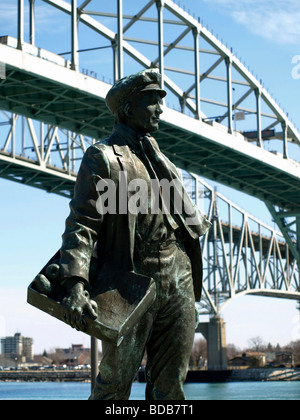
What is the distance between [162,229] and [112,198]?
28 cm

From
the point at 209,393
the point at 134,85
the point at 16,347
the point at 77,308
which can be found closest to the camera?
the point at 77,308

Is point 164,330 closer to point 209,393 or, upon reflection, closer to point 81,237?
point 81,237

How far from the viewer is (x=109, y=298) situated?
13.8 ft

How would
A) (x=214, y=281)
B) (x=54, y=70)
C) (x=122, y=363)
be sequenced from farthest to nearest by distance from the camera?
(x=214, y=281), (x=54, y=70), (x=122, y=363)

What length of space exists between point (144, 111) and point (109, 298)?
0.97 m

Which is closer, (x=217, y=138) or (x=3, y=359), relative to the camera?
(x=217, y=138)

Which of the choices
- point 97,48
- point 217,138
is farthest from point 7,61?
point 217,138

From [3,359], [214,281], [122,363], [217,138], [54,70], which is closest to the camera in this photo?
[122,363]

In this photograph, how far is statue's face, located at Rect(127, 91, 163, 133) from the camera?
4668mm

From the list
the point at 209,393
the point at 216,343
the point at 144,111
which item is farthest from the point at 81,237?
the point at 216,343

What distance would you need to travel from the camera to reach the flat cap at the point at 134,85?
4.63 meters

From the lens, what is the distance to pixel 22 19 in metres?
24.6

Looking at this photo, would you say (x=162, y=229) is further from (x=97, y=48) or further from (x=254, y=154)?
(x=254, y=154)

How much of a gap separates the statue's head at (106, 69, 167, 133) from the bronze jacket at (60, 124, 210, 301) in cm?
23
